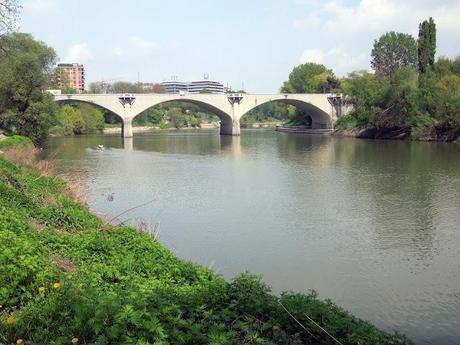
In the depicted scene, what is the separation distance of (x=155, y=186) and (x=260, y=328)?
51.1 feet

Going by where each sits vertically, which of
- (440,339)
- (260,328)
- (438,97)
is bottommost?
(440,339)

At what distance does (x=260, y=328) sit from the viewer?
514cm

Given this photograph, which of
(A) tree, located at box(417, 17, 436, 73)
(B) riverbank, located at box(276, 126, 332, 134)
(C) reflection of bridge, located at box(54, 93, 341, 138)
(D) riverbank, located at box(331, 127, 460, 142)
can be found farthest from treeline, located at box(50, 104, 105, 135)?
(A) tree, located at box(417, 17, 436, 73)

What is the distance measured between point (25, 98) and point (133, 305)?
29.2m

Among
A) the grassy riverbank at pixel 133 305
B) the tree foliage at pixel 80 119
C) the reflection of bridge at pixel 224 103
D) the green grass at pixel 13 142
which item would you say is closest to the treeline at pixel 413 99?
the reflection of bridge at pixel 224 103

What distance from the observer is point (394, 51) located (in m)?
74.3

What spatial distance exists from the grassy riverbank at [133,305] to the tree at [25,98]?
24.5 m

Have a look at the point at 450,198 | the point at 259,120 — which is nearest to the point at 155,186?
the point at 450,198

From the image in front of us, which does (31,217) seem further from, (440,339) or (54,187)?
(440,339)

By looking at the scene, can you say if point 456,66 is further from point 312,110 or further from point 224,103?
point 224,103

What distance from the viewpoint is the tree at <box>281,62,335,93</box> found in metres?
74.2

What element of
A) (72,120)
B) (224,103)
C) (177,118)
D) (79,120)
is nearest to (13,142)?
(72,120)

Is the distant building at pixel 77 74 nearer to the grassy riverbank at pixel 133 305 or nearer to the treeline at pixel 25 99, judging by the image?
the treeline at pixel 25 99

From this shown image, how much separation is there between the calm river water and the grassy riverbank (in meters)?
2.52
